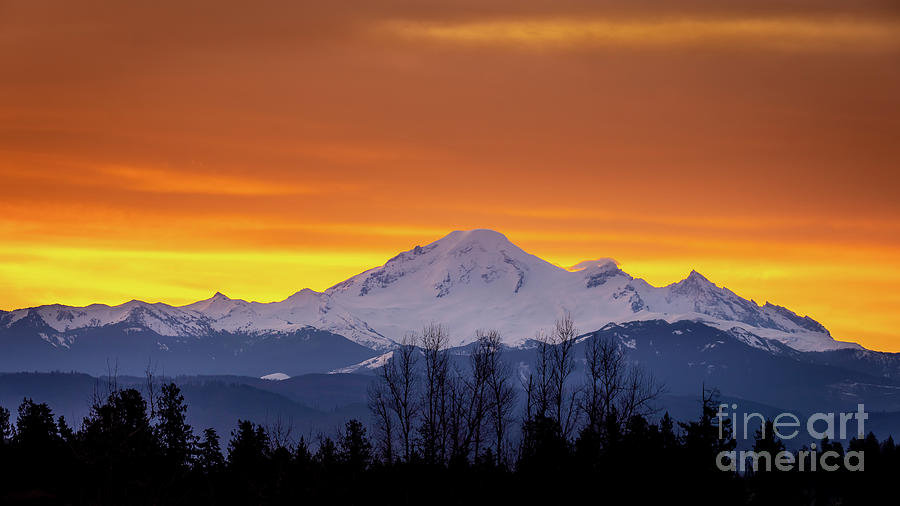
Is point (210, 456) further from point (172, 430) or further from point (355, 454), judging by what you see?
point (355, 454)

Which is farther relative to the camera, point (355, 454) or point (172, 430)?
point (172, 430)

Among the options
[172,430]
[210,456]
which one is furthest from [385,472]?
[172,430]

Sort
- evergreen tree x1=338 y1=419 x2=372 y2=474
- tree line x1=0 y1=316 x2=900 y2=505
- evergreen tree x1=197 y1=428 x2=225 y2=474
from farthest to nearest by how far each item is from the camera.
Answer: evergreen tree x1=197 y1=428 x2=225 y2=474 → evergreen tree x1=338 y1=419 x2=372 y2=474 → tree line x1=0 y1=316 x2=900 y2=505

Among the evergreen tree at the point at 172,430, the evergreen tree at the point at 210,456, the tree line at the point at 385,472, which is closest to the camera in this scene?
the tree line at the point at 385,472

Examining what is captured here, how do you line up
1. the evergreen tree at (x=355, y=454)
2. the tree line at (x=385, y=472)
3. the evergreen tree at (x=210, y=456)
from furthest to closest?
the evergreen tree at (x=210, y=456) < the evergreen tree at (x=355, y=454) < the tree line at (x=385, y=472)

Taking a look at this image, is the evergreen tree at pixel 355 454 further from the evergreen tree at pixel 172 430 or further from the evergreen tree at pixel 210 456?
the evergreen tree at pixel 172 430

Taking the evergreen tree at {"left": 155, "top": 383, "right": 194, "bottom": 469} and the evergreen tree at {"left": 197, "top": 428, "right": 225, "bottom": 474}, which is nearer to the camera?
the evergreen tree at {"left": 197, "top": 428, "right": 225, "bottom": 474}

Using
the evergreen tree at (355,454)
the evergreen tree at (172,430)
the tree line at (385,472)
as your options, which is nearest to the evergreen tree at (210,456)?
the tree line at (385,472)

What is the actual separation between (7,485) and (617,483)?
36130mm

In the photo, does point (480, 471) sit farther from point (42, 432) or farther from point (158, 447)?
point (42, 432)

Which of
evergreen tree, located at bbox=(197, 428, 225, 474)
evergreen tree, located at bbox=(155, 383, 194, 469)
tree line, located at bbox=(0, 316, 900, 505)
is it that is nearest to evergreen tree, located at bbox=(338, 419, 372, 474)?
tree line, located at bbox=(0, 316, 900, 505)

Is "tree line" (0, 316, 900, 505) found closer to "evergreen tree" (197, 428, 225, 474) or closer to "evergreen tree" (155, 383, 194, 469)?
"evergreen tree" (155, 383, 194, 469)

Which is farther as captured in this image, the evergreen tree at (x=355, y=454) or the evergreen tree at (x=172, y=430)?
the evergreen tree at (x=172, y=430)

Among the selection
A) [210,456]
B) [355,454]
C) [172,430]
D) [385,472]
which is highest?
[172,430]
